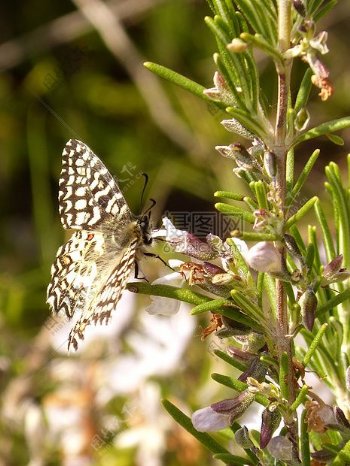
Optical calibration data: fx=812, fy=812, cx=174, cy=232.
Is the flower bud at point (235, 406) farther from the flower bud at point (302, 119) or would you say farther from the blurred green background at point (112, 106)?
the blurred green background at point (112, 106)

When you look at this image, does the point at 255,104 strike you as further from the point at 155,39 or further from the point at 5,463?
the point at 155,39

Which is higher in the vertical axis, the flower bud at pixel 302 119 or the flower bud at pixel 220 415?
the flower bud at pixel 302 119

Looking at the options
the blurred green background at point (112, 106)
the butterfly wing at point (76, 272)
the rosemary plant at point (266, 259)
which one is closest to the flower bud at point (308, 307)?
the rosemary plant at point (266, 259)

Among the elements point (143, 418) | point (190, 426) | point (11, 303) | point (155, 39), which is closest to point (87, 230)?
point (190, 426)

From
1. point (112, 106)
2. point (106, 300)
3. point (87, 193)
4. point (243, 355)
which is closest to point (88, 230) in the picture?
point (87, 193)

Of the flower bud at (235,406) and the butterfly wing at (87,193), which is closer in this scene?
the flower bud at (235,406)

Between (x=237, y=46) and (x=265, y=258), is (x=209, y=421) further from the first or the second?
(x=237, y=46)

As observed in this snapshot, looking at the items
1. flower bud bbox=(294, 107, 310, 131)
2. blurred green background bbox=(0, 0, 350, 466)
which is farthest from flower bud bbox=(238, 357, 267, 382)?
blurred green background bbox=(0, 0, 350, 466)

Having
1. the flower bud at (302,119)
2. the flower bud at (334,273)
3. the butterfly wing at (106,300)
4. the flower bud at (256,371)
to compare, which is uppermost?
the flower bud at (302,119)
